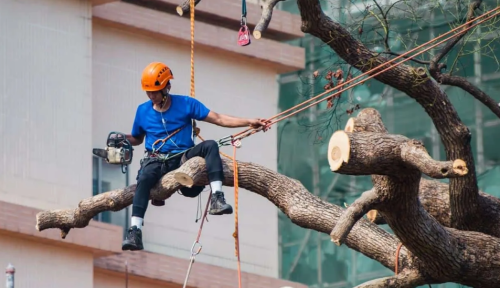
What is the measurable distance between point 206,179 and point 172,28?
11605 mm

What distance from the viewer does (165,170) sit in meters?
15.1

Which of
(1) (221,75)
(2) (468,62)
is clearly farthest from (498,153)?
(1) (221,75)

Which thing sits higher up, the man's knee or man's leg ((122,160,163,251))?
the man's knee

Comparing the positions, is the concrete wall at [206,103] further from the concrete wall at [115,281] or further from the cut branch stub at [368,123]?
the cut branch stub at [368,123]

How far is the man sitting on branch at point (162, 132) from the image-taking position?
15.0 metres

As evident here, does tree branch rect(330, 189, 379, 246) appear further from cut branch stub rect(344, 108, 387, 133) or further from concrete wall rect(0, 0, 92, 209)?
concrete wall rect(0, 0, 92, 209)

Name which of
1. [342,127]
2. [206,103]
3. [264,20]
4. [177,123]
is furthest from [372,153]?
[342,127]

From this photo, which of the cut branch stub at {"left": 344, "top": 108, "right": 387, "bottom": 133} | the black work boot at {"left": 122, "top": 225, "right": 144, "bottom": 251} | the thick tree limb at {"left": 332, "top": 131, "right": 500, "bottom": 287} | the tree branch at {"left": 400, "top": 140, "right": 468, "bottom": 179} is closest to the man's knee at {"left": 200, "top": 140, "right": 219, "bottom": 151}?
the black work boot at {"left": 122, "top": 225, "right": 144, "bottom": 251}

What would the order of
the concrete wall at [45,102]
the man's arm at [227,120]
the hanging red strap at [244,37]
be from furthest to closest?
the concrete wall at [45,102] → the man's arm at [227,120] → the hanging red strap at [244,37]

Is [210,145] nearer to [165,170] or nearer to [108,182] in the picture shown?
[165,170]

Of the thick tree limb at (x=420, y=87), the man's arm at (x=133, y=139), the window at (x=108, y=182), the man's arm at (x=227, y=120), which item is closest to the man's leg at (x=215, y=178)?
the man's arm at (x=227, y=120)

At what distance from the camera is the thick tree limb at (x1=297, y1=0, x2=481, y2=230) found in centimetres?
1472

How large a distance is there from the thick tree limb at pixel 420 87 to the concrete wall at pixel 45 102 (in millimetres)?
9376

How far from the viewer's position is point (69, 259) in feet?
78.5
